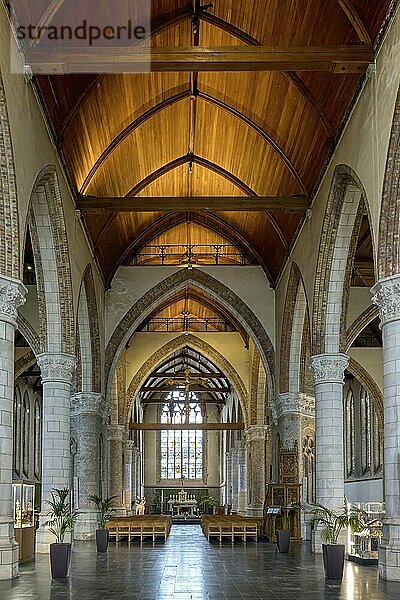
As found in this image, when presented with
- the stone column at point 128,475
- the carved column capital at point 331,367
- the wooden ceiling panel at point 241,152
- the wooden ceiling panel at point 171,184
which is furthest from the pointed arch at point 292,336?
the stone column at point 128,475

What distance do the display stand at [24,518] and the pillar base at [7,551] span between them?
340 centimetres

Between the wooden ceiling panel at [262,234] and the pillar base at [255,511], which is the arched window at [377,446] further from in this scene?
the wooden ceiling panel at [262,234]

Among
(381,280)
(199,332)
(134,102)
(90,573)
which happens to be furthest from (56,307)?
(199,332)

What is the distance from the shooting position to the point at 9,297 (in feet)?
49.9

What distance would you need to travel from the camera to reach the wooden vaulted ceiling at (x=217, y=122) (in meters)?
18.5

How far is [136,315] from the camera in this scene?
31578 millimetres

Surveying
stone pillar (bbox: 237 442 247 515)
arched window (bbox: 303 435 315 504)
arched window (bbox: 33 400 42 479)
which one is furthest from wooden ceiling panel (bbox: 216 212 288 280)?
stone pillar (bbox: 237 442 247 515)

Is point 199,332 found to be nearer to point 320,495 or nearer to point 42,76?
point 320,495

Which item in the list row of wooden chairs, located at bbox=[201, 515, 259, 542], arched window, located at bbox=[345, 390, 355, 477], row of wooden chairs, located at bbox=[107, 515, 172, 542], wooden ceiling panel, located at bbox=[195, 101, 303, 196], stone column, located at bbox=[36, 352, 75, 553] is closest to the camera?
stone column, located at bbox=[36, 352, 75, 553]

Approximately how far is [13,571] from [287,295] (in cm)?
1465

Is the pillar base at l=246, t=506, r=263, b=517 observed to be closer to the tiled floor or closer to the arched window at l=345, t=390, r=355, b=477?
the arched window at l=345, t=390, r=355, b=477

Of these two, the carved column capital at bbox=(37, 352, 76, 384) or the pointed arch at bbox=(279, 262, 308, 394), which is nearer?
the carved column capital at bbox=(37, 352, 76, 384)

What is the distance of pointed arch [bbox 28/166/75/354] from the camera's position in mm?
20719

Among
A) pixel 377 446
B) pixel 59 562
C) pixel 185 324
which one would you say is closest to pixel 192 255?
pixel 185 324
